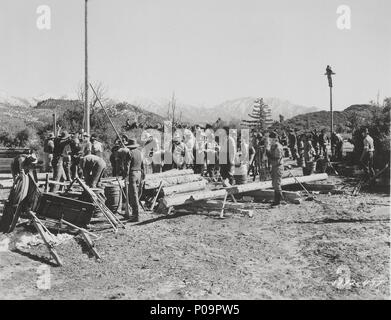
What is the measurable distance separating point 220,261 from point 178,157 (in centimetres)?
851

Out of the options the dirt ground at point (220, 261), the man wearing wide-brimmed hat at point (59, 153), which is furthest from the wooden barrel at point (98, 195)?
the man wearing wide-brimmed hat at point (59, 153)

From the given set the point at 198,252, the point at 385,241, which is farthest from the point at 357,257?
the point at 198,252

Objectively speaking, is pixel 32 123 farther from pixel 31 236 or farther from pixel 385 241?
pixel 385 241

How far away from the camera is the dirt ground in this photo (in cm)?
611

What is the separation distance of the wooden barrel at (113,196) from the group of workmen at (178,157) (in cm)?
36

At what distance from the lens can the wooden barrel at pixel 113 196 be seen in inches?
423

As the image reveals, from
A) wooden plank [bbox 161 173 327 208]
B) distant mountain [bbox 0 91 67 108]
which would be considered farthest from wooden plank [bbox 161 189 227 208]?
distant mountain [bbox 0 91 67 108]

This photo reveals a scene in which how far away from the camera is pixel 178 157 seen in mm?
15633

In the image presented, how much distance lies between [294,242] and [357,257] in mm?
1371

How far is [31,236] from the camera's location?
27.5ft

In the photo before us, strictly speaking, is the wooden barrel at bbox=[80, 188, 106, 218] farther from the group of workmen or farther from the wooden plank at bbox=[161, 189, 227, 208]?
the wooden plank at bbox=[161, 189, 227, 208]

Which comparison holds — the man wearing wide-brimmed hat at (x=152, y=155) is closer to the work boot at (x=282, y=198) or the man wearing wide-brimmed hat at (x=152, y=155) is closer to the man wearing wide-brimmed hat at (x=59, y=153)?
the man wearing wide-brimmed hat at (x=59, y=153)

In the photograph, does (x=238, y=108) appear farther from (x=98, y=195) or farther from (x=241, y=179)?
(x=98, y=195)

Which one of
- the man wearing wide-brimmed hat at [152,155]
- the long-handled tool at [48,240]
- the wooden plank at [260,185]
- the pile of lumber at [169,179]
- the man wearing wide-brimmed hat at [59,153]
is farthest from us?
the man wearing wide-brimmed hat at [152,155]
